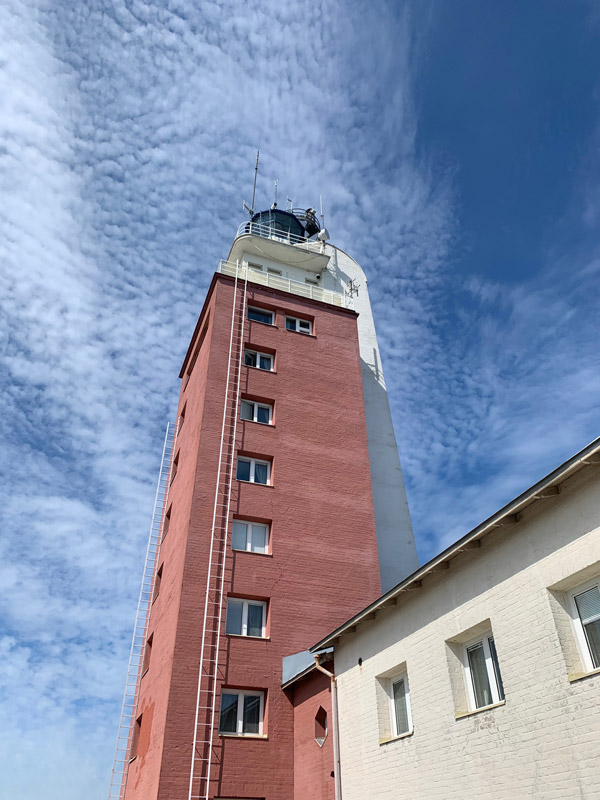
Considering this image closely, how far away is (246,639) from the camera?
19.6m

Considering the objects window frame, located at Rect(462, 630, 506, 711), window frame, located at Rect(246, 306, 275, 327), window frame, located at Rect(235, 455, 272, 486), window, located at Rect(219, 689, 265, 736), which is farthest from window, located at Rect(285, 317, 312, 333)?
window frame, located at Rect(462, 630, 506, 711)

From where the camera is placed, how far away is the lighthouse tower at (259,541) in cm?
1777

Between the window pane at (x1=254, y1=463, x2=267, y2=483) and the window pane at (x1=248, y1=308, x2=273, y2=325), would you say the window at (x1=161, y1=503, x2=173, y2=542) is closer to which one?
the window pane at (x1=254, y1=463, x2=267, y2=483)

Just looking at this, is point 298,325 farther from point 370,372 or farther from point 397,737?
point 397,737

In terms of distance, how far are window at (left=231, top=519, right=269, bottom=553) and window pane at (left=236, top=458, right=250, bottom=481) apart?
1752 millimetres

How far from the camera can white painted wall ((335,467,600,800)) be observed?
9.45 metres

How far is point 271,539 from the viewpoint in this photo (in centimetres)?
2200

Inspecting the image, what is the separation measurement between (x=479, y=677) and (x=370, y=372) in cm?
2190

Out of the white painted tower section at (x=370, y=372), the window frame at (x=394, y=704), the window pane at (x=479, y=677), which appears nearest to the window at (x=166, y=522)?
the white painted tower section at (x=370, y=372)

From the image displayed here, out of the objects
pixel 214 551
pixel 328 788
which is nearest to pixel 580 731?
pixel 328 788

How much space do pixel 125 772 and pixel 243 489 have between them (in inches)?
394

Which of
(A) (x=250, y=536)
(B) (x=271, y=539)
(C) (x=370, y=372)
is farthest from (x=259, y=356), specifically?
(B) (x=271, y=539)

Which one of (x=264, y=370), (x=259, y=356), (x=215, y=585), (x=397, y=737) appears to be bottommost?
(x=397, y=737)

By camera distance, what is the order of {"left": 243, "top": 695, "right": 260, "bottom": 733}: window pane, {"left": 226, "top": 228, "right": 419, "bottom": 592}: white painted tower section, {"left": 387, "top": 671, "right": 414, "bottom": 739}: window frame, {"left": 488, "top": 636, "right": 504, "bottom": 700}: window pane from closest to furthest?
1. {"left": 488, "top": 636, "right": 504, "bottom": 700}: window pane
2. {"left": 387, "top": 671, "right": 414, "bottom": 739}: window frame
3. {"left": 243, "top": 695, "right": 260, "bottom": 733}: window pane
4. {"left": 226, "top": 228, "right": 419, "bottom": 592}: white painted tower section
